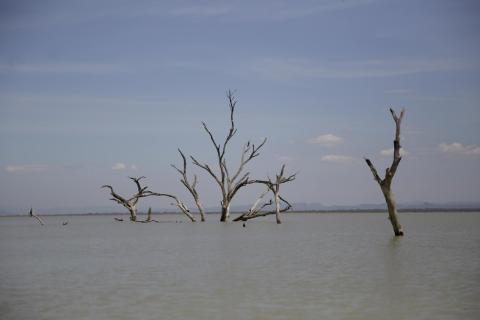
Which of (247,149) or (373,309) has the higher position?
(247,149)

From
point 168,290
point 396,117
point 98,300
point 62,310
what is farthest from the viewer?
point 396,117

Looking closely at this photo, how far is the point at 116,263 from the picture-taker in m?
15.7

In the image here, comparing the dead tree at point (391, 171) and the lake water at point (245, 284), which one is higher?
the dead tree at point (391, 171)

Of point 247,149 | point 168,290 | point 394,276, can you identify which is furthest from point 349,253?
point 247,149

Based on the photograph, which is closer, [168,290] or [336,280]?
[168,290]

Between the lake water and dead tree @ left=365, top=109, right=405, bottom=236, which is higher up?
dead tree @ left=365, top=109, right=405, bottom=236

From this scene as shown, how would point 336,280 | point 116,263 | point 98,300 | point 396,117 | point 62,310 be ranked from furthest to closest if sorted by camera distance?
point 396,117
point 116,263
point 336,280
point 98,300
point 62,310

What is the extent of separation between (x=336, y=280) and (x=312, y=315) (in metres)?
3.49

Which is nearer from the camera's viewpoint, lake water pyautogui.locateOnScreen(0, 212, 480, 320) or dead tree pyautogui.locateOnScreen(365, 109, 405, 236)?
lake water pyautogui.locateOnScreen(0, 212, 480, 320)

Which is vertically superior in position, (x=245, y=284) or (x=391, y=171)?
(x=391, y=171)

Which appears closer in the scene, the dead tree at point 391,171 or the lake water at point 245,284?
the lake water at point 245,284

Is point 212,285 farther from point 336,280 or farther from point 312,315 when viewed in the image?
point 312,315

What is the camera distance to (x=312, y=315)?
845cm

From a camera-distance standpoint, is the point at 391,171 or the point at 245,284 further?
the point at 391,171
